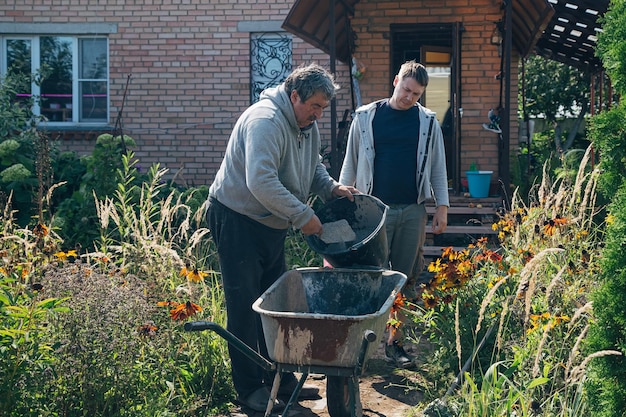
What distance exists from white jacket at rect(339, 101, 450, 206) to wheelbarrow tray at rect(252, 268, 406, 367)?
102 cm

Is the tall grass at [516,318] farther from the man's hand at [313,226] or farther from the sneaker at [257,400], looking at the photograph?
the sneaker at [257,400]

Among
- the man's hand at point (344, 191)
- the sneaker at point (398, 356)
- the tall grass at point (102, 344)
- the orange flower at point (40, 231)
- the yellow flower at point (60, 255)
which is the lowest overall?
the sneaker at point (398, 356)

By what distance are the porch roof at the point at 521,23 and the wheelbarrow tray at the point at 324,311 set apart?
496 cm

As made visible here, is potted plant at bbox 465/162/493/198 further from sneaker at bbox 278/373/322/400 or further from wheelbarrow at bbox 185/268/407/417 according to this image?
wheelbarrow at bbox 185/268/407/417

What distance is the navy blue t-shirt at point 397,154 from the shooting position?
5.17 meters

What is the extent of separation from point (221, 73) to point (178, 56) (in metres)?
0.69

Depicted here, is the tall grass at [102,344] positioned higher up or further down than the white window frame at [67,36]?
further down

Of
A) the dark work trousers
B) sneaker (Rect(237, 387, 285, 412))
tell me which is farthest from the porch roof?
sneaker (Rect(237, 387, 285, 412))

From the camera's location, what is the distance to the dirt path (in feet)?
15.0

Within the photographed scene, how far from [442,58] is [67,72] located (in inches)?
221

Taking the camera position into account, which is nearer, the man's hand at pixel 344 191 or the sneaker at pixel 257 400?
the sneaker at pixel 257 400

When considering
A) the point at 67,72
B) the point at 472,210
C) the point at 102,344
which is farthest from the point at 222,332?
the point at 67,72

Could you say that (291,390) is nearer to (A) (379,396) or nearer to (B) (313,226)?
(A) (379,396)

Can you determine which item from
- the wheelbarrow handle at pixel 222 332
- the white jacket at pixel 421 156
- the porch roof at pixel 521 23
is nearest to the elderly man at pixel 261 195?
the white jacket at pixel 421 156
